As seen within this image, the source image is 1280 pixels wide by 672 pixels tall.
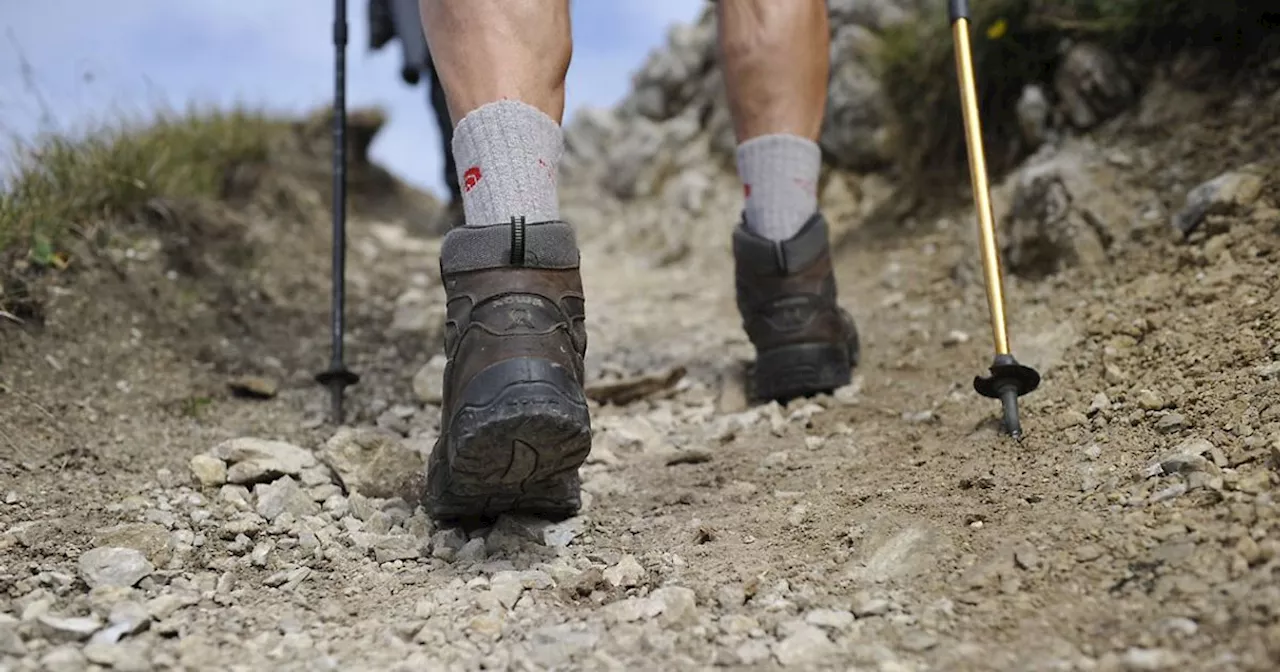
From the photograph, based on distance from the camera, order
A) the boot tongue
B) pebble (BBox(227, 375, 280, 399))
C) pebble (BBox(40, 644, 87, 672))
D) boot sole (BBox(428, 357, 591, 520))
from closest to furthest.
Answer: pebble (BBox(40, 644, 87, 672)) → boot sole (BBox(428, 357, 591, 520)) → the boot tongue → pebble (BBox(227, 375, 280, 399))

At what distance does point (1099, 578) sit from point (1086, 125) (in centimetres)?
210

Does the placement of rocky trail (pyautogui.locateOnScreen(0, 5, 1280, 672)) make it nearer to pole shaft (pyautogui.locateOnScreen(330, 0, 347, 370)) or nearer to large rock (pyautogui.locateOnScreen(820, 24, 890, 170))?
pole shaft (pyautogui.locateOnScreen(330, 0, 347, 370))

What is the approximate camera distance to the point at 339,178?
7.31 ft

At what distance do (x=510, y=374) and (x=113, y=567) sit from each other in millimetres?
551

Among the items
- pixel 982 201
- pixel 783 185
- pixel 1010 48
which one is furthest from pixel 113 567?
pixel 1010 48

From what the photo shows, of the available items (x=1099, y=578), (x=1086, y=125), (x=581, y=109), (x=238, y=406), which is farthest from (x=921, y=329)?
(x=581, y=109)

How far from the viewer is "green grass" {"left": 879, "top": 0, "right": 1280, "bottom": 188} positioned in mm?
2469

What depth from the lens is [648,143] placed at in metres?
5.45

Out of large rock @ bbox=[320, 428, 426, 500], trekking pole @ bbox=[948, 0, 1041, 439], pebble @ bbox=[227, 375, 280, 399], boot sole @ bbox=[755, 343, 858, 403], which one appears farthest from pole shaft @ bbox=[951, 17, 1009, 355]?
pebble @ bbox=[227, 375, 280, 399]

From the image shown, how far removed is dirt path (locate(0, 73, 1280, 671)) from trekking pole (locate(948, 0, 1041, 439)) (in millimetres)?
64

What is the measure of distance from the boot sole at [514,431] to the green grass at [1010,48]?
2.08 metres

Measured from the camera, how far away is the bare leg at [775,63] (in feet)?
6.24

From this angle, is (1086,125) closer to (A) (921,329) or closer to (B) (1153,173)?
(B) (1153,173)

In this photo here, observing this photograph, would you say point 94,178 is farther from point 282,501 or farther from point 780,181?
point 780,181
